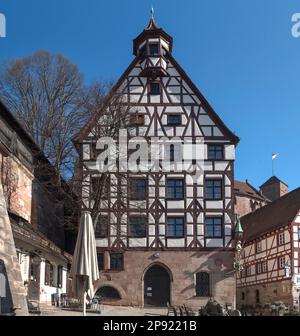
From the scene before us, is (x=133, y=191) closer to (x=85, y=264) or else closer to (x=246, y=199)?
(x=85, y=264)

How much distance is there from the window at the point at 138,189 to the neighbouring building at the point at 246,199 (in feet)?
112

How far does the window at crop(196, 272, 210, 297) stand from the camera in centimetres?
3172

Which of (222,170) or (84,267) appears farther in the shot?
(222,170)

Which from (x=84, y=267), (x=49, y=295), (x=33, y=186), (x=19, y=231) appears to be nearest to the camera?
(x=84, y=267)

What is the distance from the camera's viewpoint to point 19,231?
19484mm

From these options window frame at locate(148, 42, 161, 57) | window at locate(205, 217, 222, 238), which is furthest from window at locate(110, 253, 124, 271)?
window frame at locate(148, 42, 161, 57)

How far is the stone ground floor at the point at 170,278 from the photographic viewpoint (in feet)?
104

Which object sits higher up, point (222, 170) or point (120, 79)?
point (120, 79)

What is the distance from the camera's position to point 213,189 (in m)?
32.8

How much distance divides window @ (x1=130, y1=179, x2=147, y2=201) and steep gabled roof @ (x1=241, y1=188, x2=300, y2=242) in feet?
38.0

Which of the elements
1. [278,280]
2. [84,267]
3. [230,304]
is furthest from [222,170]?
[84,267]

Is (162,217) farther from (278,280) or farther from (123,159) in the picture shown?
(278,280)

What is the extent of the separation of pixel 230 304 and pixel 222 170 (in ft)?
25.7
